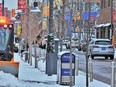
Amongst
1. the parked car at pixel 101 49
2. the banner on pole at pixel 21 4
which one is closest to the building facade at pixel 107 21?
the parked car at pixel 101 49

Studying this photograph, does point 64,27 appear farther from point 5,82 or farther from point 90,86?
point 5,82

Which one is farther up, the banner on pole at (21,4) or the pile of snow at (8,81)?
the banner on pole at (21,4)

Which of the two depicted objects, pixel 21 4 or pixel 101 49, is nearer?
pixel 21 4

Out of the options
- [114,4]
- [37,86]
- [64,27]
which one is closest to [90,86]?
[37,86]

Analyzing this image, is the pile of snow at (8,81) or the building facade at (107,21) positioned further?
the building facade at (107,21)

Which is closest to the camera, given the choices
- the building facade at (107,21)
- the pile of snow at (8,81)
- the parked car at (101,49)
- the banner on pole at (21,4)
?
the pile of snow at (8,81)

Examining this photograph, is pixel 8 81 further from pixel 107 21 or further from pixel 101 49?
pixel 107 21

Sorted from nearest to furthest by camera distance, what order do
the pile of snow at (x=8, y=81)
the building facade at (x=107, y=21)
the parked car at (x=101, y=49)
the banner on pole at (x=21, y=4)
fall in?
the pile of snow at (x=8, y=81)
the banner on pole at (x=21, y=4)
the parked car at (x=101, y=49)
the building facade at (x=107, y=21)

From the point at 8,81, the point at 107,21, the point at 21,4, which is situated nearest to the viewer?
the point at 8,81

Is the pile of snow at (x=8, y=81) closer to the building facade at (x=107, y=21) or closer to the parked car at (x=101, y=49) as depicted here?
the parked car at (x=101, y=49)

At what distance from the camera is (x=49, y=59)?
21703 millimetres

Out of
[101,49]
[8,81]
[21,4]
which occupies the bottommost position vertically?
[8,81]

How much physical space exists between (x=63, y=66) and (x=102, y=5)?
56.9m

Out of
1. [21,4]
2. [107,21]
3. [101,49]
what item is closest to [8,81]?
[21,4]
